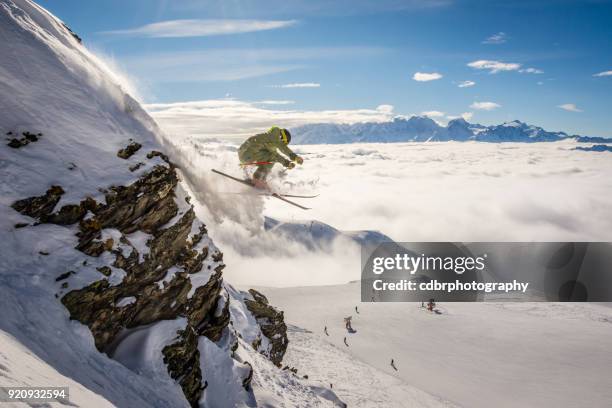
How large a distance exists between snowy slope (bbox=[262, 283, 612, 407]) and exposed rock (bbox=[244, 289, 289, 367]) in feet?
7.01

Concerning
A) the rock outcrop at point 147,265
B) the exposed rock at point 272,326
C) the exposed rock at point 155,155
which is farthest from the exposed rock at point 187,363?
the exposed rock at point 272,326

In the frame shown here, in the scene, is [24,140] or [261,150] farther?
[261,150]

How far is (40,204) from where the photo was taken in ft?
27.0

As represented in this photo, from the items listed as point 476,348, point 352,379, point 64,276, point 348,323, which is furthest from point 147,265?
point 476,348

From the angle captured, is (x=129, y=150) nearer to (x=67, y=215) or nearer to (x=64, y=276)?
(x=67, y=215)

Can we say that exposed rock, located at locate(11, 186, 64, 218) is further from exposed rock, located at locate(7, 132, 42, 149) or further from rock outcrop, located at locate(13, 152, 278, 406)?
exposed rock, located at locate(7, 132, 42, 149)

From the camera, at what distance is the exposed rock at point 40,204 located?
26.2 ft

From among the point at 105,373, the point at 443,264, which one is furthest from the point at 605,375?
the point at 443,264

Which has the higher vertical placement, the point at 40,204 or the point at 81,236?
the point at 40,204

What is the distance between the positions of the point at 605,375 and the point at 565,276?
6256 inches

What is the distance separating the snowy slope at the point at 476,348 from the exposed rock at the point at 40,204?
69.4ft

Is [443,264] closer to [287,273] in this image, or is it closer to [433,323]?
[287,273]

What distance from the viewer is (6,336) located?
5.82m

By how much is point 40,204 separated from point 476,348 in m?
41.0
